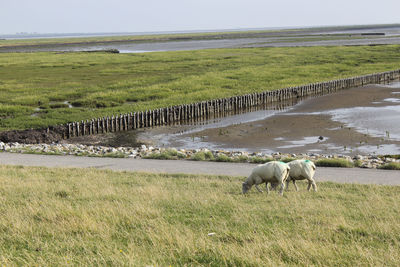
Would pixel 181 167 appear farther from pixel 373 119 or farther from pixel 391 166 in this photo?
pixel 373 119

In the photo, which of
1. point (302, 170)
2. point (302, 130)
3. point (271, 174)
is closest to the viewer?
point (271, 174)

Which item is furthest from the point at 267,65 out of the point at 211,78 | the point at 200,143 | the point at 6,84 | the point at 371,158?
the point at 371,158

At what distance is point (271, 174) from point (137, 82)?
47.0 metres

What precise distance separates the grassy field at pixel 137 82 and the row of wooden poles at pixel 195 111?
301 centimetres

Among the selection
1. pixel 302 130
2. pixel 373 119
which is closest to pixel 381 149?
pixel 302 130

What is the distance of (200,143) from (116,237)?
903 inches

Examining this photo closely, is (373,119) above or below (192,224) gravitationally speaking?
below

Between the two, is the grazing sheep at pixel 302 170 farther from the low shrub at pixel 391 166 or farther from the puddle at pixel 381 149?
the puddle at pixel 381 149

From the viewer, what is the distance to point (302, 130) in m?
36.0

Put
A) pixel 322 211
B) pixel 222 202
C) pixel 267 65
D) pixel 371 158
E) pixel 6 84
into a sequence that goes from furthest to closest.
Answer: pixel 267 65, pixel 6 84, pixel 371 158, pixel 222 202, pixel 322 211

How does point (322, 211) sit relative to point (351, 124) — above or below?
above

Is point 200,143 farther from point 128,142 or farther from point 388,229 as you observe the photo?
point 388,229

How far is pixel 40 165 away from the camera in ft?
74.8

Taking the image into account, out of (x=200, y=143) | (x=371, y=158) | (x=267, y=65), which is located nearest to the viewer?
(x=371, y=158)
